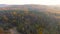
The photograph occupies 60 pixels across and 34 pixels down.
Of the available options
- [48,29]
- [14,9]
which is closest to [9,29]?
[14,9]

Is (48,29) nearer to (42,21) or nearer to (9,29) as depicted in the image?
(42,21)

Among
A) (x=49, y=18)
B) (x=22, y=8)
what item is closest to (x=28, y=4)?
(x=22, y=8)

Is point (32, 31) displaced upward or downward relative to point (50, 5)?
downward

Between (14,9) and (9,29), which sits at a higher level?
(14,9)
